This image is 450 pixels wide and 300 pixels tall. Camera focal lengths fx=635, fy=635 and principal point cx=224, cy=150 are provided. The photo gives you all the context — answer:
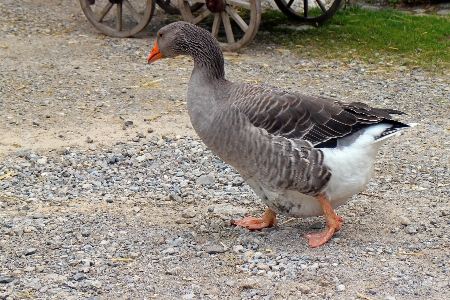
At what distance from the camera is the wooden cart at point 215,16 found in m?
9.30

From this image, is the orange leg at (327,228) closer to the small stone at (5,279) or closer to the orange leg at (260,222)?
the orange leg at (260,222)

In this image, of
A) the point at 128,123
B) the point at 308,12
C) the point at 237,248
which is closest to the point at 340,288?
the point at 237,248

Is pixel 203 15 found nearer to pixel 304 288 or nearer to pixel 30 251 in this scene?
pixel 30 251

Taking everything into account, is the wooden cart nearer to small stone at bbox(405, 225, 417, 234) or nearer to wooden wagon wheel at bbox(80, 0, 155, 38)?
wooden wagon wheel at bbox(80, 0, 155, 38)

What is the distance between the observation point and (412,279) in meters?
3.86

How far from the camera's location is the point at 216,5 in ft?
30.7

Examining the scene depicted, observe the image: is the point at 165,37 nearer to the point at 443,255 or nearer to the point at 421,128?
the point at 443,255

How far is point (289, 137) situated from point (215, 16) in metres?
5.75

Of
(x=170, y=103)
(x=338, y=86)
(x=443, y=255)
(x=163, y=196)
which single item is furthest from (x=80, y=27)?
(x=443, y=255)

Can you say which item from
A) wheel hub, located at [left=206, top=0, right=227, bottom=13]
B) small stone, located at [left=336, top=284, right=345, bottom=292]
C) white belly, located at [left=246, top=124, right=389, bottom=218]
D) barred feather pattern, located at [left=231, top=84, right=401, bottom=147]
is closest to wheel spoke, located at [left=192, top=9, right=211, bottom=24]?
wheel hub, located at [left=206, top=0, right=227, bottom=13]

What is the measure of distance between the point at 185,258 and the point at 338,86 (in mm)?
4519

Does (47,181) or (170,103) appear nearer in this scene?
(47,181)

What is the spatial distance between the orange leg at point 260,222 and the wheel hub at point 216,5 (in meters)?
5.32

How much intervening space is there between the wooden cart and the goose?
495cm
